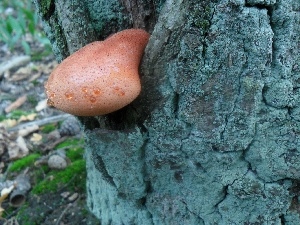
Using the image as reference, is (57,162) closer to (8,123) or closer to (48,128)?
(48,128)

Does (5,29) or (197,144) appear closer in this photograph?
(197,144)

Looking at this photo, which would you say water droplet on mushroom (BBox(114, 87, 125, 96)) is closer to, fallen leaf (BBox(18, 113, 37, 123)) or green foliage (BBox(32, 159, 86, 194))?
green foliage (BBox(32, 159, 86, 194))

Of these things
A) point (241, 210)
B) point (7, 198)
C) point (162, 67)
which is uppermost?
point (162, 67)

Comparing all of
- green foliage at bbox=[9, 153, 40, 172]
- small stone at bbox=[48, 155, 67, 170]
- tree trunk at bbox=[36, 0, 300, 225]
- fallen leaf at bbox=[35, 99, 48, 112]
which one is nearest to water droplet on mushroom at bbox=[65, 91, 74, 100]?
tree trunk at bbox=[36, 0, 300, 225]

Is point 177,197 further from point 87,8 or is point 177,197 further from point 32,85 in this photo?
point 32,85

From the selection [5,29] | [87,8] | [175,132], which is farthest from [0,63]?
[175,132]

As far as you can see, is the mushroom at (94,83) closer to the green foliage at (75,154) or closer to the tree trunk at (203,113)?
the tree trunk at (203,113)
